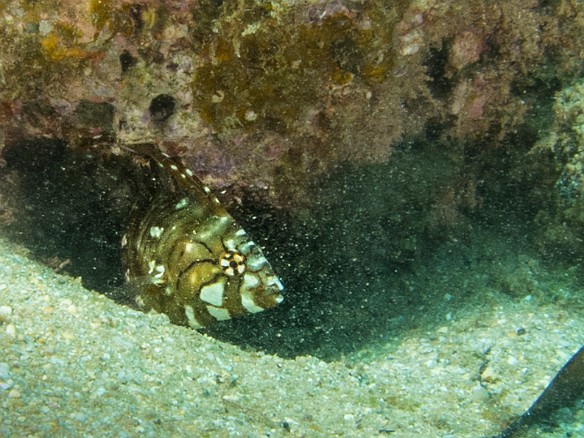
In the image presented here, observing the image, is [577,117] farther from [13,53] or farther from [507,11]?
[13,53]

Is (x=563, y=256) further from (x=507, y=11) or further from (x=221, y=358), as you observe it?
(x=221, y=358)

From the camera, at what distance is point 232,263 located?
12.0 ft

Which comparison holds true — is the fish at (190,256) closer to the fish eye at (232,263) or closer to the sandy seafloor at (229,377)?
the fish eye at (232,263)

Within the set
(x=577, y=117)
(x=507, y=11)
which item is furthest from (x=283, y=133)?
(x=577, y=117)

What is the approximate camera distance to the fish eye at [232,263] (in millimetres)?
3627


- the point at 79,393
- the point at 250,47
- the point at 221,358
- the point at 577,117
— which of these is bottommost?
the point at 221,358

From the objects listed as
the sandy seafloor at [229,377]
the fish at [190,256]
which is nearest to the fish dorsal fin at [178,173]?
the fish at [190,256]

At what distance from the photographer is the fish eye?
3.63 meters

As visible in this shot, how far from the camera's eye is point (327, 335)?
180 inches

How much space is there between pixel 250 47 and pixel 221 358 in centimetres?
200

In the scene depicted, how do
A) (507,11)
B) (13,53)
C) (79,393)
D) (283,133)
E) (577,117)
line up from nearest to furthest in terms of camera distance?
1. (79,393)
2. (13,53)
3. (283,133)
4. (507,11)
5. (577,117)

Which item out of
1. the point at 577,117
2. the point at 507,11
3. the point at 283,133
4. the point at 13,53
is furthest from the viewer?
the point at 577,117

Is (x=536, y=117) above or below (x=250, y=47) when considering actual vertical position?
below

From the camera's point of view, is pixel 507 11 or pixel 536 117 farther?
pixel 536 117
